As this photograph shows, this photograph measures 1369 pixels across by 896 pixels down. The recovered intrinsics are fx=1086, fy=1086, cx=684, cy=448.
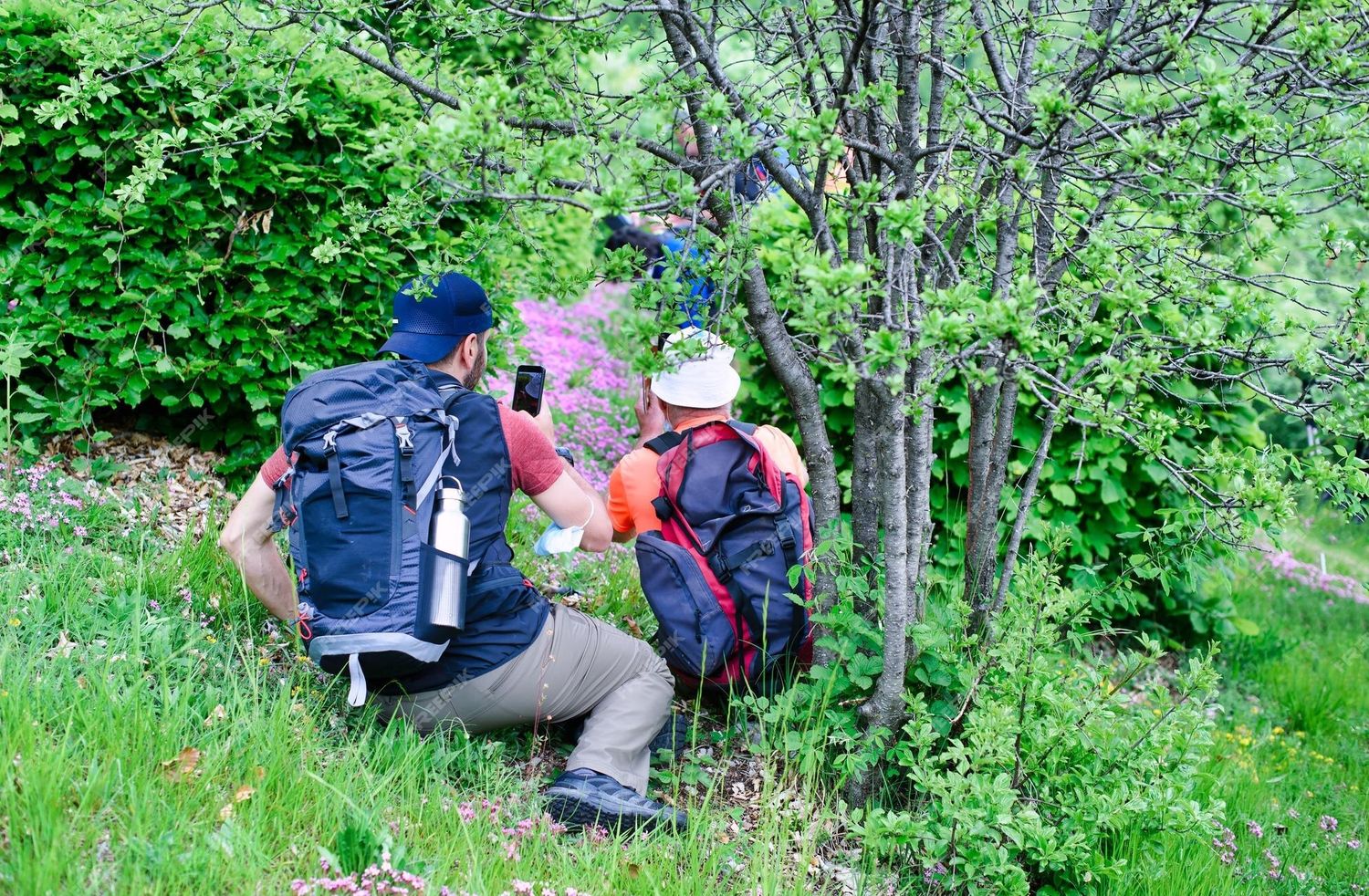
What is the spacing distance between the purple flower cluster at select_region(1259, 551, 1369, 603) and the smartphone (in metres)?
5.41

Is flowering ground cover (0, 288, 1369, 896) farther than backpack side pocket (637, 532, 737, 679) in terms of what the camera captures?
No

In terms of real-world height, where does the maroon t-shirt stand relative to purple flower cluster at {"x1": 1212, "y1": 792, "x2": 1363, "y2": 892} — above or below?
above

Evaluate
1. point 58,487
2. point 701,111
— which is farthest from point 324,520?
point 58,487

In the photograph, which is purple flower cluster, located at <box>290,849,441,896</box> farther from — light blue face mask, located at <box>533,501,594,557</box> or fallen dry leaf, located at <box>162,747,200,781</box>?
light blue face mask, located at <box>533,501,594,557</box>

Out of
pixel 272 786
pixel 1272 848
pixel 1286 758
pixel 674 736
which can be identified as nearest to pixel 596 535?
pixel 674 736

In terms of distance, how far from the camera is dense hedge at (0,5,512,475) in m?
3.86

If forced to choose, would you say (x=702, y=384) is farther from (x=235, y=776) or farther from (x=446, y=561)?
(x=235, y=776)

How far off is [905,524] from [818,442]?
1.33 feet

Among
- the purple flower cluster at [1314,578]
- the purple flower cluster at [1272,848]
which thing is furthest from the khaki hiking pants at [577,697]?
the purple flower cluster at [1314,578]

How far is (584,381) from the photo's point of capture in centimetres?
710

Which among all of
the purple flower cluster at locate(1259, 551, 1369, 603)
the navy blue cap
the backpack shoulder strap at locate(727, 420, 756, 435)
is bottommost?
the purple flower cluster at locate(1259, 551, 1369, 603)

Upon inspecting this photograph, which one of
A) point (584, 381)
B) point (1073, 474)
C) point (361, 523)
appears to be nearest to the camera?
point (361, 523)

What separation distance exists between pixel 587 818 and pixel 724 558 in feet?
2.79

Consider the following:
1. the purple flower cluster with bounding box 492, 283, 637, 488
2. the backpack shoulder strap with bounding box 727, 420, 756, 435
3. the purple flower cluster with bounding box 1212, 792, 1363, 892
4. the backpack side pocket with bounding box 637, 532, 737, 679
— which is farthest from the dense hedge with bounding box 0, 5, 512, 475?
the purple flower cluster with bounding box 1212, 792, 1363, 892
